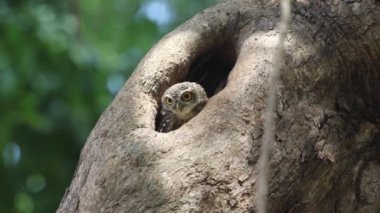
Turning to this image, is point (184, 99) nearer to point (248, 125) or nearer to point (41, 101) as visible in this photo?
point (248, 125)

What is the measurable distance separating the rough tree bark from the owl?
33mm

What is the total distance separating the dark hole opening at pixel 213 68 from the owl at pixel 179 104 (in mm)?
104

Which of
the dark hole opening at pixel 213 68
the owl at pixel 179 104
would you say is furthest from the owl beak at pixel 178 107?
the dark hole opening at pixel 213 68

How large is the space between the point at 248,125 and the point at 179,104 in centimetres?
19

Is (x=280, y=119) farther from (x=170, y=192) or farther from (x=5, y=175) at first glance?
(x=5, y=175)

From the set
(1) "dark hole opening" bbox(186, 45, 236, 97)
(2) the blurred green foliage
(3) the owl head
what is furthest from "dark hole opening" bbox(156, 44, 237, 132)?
(2) the blurred green foliage

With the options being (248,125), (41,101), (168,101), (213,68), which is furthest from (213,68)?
(41,101)

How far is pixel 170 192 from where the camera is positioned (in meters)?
1.81

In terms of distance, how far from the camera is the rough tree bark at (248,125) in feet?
6.08

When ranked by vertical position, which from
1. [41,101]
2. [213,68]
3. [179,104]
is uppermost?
[41,101]

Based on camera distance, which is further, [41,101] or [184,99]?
[41,101]

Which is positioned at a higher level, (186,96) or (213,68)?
(213,68)

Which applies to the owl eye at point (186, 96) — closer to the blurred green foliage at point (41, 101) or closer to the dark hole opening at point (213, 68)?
the dark hole opening at point (213, 68)

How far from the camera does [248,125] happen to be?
1.94m
